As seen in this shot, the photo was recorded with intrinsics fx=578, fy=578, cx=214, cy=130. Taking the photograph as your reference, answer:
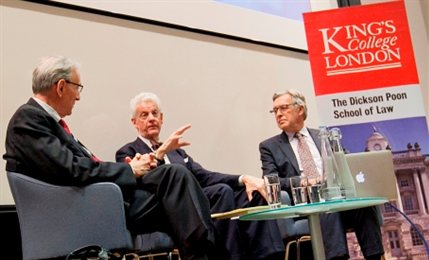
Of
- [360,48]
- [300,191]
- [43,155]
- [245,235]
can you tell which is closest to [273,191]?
[300,191]

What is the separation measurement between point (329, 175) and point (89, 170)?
106 cm

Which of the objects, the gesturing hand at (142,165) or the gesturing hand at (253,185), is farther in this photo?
the gesturing hand at (253,185)

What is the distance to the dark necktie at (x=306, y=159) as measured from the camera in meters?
3.81

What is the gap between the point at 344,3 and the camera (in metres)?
5.52

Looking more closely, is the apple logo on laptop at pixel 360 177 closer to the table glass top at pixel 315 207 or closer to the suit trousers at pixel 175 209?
the table glass top at pixel 315 207

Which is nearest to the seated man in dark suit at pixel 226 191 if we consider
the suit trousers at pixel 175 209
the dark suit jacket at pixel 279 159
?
the suit trousers at pixel 175 209

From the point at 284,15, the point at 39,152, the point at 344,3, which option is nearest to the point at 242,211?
the point at 39,152

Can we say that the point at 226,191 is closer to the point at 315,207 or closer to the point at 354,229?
the point at 354,229

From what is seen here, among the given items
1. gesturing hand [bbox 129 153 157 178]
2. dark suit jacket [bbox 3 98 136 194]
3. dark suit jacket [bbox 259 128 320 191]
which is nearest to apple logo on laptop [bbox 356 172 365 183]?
dark suit jacket [bbox 259 128 320 191]

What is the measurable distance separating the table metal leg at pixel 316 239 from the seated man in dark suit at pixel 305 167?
2.29 ft

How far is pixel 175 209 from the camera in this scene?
2543mm

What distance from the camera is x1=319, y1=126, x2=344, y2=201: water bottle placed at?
2.54 meters

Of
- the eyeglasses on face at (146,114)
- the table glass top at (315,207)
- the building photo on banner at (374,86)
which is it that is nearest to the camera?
the table glass top at (315,207)

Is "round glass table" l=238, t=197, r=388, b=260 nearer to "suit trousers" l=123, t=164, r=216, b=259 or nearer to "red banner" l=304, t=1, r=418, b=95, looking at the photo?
"suit trousers" l=123, t=164, r=216, b=259
